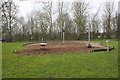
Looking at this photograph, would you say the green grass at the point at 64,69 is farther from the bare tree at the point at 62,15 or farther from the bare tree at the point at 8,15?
the bare tree at the point at 62,15

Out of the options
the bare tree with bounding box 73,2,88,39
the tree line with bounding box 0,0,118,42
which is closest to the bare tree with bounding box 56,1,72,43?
the tree line with bounding box 0,0,118,42

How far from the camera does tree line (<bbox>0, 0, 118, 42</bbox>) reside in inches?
963

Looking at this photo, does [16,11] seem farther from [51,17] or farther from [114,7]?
[114,7]

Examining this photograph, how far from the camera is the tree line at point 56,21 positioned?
80.3 feet

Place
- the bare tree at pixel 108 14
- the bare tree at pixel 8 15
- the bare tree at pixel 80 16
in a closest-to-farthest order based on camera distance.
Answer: the bare tree at pixel 8 15, the bare tree at pixel 80 16, the bare tree at pixel 108 14

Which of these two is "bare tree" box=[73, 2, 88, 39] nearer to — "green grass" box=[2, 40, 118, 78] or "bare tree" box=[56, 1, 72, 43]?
"bare tree" box=[56, 1, 72, 43]

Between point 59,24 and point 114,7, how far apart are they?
13.6 metres

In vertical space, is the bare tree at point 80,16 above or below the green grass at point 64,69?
above

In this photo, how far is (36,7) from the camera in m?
29.4

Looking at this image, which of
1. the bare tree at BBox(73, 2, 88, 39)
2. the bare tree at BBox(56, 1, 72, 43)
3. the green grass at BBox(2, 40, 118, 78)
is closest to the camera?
the green grass at BBox(2, 40, 118, 78)

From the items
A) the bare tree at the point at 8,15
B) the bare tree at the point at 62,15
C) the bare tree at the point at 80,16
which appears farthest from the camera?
the bare tree at the point at 62,15

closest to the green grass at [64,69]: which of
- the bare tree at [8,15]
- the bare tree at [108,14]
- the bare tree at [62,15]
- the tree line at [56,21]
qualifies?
the tree line at [56,21]

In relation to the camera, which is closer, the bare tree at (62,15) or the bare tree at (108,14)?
the bare tree at (62,15)

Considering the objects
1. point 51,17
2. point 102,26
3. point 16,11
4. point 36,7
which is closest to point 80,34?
point 51,17
